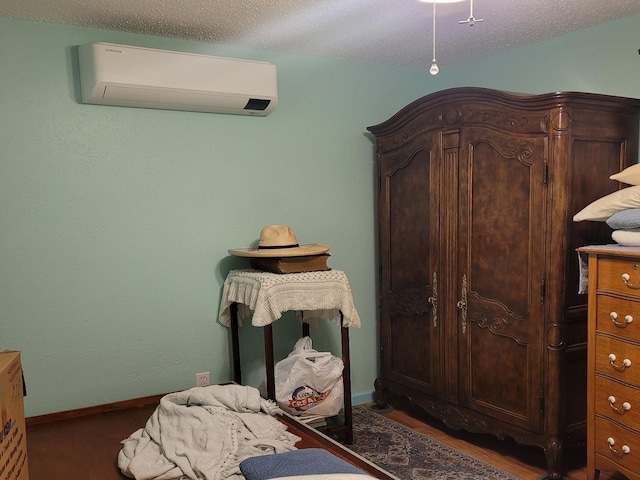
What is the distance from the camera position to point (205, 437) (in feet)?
7.40

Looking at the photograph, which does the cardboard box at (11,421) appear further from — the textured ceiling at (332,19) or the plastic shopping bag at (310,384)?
the textured ceiling at (332,19)

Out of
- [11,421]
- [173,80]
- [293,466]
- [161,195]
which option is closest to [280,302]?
[161,195]

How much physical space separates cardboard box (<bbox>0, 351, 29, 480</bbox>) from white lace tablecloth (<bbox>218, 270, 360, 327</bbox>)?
1.18 m

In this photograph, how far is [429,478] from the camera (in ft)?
8.95

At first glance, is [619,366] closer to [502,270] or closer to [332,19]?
[502,270]

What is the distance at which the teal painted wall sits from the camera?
2.79m

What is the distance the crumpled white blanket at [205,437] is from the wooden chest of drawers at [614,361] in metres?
1.32

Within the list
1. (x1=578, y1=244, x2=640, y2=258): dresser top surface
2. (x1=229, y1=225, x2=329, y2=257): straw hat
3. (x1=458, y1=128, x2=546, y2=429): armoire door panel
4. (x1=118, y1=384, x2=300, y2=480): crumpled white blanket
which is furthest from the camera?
(x1=229, y1=225, x2=329, y2=257): straw hat

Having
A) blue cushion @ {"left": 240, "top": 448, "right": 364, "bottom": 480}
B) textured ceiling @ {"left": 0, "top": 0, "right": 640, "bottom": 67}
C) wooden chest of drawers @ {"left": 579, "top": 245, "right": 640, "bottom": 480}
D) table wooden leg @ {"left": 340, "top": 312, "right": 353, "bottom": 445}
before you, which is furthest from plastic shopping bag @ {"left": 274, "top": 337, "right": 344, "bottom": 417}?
textured ceiling @ {"left": 0, "top": 0, "right": 640, "bottom": 67}

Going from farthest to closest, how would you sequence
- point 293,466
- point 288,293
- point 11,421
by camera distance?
point 288,293 → point 293,466 → point 11,421

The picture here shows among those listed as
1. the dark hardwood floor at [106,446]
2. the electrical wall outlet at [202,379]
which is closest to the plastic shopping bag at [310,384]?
the electrical wall outlet at [202,379]

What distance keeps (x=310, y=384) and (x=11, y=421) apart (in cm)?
164

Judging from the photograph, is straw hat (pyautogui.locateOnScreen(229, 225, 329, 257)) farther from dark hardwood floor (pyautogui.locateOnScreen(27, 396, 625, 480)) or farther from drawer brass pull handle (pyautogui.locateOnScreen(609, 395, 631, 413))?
drawer brass pull handle (pyautogui.locateOnScreen(609, 395, 631, 413))

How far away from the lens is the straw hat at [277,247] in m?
2.96
